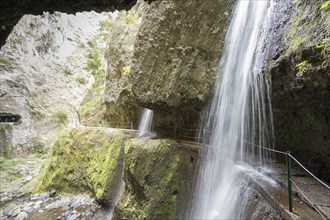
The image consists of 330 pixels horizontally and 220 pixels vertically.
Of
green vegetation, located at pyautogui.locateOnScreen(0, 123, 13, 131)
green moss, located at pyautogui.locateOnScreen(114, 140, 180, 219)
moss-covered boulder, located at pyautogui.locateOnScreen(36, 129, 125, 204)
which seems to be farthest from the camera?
green vegetation, located at pyautogui.locateOnScreen(0, 123, 13, 131)

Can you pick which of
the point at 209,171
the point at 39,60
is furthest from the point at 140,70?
the point at 39,60

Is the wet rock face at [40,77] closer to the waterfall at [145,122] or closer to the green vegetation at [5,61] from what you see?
the green vegetation at [5,61]

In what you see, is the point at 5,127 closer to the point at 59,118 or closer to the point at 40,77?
the point at 59,118

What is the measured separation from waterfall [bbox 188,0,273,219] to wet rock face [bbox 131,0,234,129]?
37 cm

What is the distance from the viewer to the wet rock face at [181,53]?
6.85 m

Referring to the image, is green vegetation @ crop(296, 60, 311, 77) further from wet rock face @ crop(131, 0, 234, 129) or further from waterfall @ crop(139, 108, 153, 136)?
waterfall @ crop(139, 108, 153, 136)

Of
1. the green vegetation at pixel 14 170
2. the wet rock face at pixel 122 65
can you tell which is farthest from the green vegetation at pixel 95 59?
the green vegetation at pixel 14 170

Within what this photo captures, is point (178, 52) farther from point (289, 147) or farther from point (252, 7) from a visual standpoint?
point (289, 147)

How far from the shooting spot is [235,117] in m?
6.12

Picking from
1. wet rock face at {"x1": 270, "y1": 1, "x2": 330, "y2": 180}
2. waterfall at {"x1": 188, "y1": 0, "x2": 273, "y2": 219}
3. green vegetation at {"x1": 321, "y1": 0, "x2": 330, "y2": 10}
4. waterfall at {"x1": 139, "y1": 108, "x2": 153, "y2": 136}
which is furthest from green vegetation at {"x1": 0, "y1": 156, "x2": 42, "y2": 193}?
→ green vegetation at {"x1": 321, "y1": 0, "x2": 330, "y2": 10}

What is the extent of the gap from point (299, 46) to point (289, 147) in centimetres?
242

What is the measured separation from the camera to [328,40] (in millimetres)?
3627

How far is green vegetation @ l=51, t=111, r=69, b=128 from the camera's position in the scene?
21.4 metres

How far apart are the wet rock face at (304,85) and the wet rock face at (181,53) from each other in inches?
89.5
